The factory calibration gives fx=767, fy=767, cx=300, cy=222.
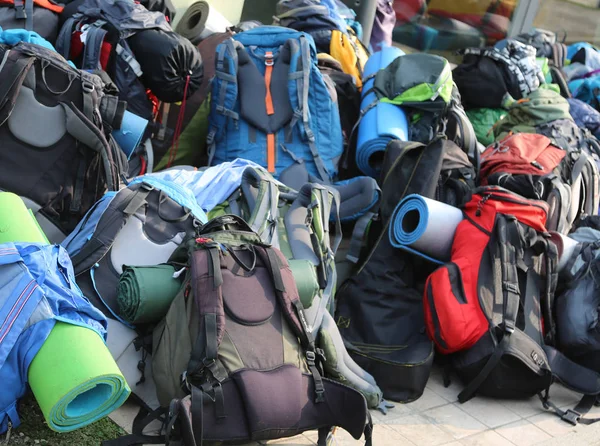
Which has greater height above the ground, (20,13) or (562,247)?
(20,13)

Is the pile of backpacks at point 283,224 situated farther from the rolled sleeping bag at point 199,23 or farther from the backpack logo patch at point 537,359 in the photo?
the rolled sleeping bag at point 199,23

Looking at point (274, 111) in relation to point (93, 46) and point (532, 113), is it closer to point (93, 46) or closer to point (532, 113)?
point (93, 46)

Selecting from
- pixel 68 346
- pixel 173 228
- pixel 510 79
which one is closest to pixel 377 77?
pixel 510 79

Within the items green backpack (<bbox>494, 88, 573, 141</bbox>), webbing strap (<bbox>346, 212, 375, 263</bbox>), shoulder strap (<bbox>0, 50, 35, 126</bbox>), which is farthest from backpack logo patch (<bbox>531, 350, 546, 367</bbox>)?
shoulder strap (<bbox>0, 50, 35, 126</bbox>)

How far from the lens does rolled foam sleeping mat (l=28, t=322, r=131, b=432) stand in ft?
8.33

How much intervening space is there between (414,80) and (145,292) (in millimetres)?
2939

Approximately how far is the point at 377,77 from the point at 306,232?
206cm

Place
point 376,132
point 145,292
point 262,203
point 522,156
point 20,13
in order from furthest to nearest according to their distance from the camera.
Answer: point 376,132 < point 522,156 < point 20,13 < point 262,203 < point 145,292

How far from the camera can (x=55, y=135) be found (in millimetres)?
3596

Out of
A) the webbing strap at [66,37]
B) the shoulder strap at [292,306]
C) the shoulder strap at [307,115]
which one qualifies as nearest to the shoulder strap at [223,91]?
the shoulder strap at [307,115]

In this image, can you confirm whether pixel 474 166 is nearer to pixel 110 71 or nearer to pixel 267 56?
pixel 267 56

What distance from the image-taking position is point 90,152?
12.0 ft

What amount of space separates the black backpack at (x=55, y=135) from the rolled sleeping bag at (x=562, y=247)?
2.44 metres

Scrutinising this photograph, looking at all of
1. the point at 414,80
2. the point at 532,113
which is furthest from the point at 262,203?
the point at 532,113
